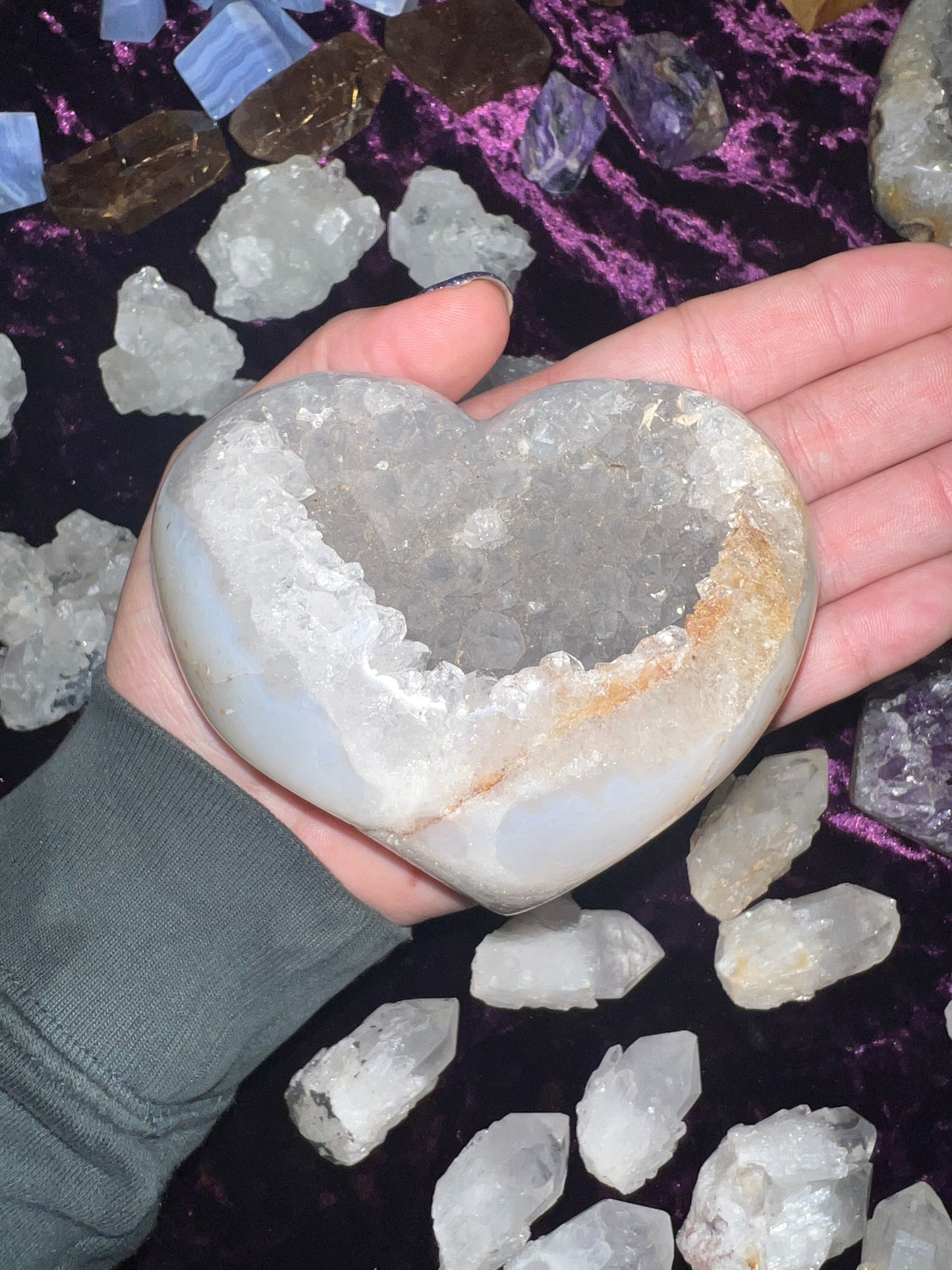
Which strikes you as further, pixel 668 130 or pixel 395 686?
pixel 668 130

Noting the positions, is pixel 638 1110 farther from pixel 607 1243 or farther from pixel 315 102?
pixel 315 102

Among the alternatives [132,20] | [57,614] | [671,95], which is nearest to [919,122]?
[671,95]

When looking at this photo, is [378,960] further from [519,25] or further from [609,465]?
[519,25]

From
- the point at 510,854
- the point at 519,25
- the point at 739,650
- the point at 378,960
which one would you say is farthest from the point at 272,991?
the point at 519,25

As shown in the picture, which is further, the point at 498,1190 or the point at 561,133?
the point at 561,133

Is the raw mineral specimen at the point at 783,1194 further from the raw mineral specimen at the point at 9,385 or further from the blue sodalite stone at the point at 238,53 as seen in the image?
the blue sodalite stone at the point at 238,53

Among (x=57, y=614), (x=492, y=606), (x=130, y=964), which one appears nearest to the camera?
(x=492, y=606)

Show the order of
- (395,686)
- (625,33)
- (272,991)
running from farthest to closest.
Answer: (625,33) → (272,991) → (395,686)
